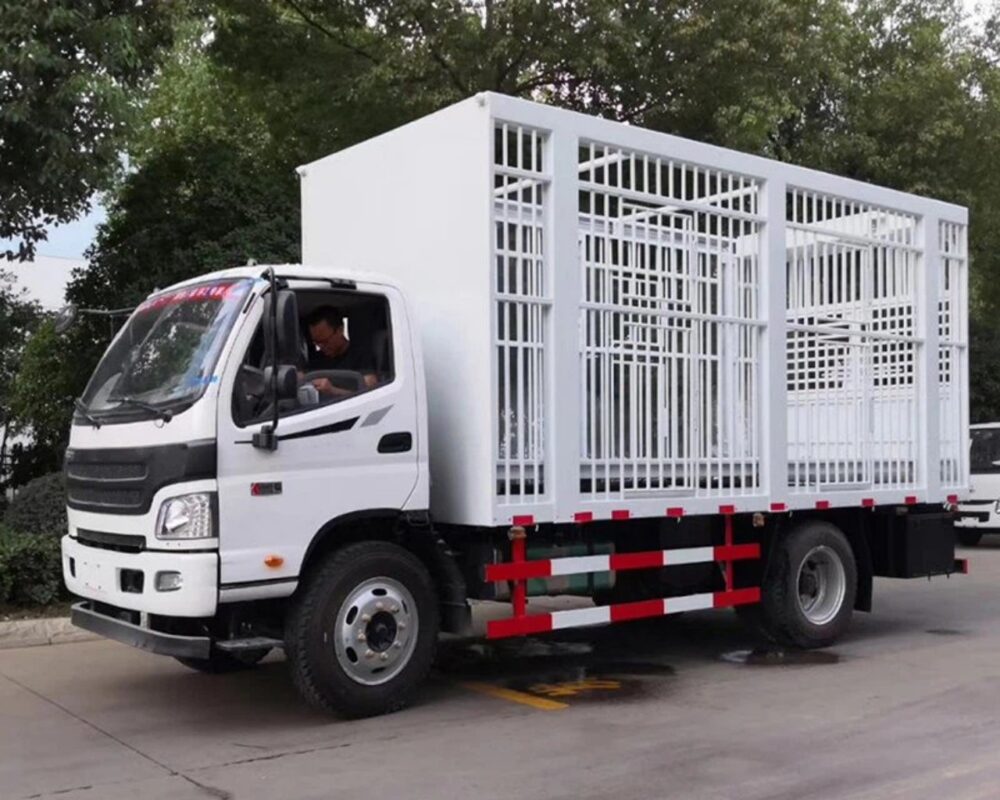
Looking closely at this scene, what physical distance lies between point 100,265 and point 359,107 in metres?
3.87

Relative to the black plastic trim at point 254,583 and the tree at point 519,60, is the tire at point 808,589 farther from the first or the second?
the tree at point 519,60

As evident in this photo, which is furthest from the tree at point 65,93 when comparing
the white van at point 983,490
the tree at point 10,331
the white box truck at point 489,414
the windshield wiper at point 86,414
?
the white van at point 983,490

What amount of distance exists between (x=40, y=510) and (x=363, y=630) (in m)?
5.50

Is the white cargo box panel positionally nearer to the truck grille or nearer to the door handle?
the door handle

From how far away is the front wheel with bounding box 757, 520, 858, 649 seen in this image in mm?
8711

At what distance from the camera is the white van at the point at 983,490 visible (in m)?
16.7

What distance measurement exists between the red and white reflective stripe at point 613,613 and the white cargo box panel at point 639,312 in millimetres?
662

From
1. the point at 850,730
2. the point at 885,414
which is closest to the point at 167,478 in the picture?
the point at 850,730

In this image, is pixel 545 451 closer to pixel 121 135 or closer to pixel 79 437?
pixel 79 437

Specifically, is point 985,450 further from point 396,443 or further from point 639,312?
point 396,443

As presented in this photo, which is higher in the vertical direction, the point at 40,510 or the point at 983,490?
the point at 40,510

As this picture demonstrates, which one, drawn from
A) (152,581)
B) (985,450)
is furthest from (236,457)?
(985,450)

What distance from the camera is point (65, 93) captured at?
9492 millimetres

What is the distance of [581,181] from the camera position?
293 inches
